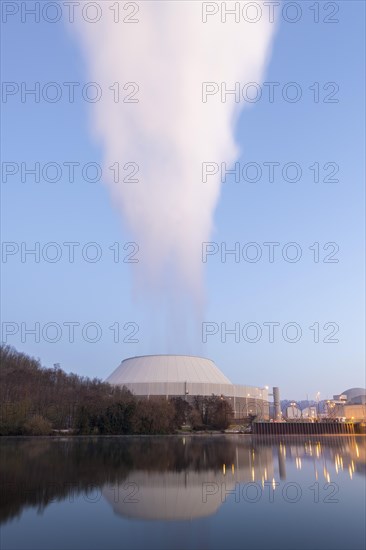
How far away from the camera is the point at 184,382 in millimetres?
98938

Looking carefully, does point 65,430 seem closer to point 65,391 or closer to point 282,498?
point 65,391

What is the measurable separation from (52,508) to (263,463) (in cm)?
1430

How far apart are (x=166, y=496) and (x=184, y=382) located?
278ft

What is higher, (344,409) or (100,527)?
(100,527)

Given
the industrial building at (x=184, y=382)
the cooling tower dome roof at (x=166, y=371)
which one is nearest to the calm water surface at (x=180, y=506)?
the industrial building at (x=184, y=382)

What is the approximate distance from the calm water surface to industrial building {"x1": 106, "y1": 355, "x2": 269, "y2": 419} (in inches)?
2855

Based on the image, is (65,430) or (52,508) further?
(65,430)

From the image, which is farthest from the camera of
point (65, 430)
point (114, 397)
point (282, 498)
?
point (114, 397)

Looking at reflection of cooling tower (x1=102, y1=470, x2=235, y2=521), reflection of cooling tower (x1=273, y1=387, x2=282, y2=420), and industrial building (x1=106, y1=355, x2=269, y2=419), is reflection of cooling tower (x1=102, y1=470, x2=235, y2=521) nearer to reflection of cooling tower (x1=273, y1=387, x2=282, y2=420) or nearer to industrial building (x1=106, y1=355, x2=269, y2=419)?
industrial building (x1=106, y1=355, x2=269, y2=419)

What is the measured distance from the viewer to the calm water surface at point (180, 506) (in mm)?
10852

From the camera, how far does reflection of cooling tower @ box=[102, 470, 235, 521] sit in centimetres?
1345

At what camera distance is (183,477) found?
64.5 feet

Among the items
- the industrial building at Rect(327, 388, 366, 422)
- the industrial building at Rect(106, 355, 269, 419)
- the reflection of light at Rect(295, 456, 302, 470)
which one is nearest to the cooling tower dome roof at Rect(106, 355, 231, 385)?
the industrial building at Rect(106, 355, 269, 419)

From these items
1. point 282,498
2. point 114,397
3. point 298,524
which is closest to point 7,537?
point 298,524
